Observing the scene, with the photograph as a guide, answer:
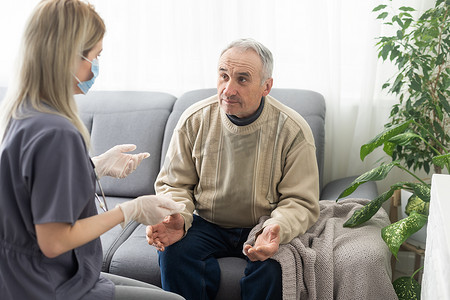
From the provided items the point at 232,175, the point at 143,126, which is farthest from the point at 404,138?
the point at 143,126

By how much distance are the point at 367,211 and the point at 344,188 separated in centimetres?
40

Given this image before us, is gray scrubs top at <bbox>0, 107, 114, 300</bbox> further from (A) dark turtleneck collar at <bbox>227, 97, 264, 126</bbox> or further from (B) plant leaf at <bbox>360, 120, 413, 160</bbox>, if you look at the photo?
(B) plant leaf at <bbox>360, 120, 413, 160</bbox>

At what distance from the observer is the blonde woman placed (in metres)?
1.17

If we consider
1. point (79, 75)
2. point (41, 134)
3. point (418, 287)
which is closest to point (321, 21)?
point (418, 287)

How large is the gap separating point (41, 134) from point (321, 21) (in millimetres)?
1698

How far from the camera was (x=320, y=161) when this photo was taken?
237 centimetres

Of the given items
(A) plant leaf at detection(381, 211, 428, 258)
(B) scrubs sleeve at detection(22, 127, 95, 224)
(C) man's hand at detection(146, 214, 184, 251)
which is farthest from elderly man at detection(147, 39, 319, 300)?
(B) scrubs sleeve at detection(22, 127, 95, 224)

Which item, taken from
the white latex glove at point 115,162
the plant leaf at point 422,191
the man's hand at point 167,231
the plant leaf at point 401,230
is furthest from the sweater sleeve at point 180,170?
the plant leaf at point 422,191

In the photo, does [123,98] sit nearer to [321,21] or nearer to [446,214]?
[321,21]

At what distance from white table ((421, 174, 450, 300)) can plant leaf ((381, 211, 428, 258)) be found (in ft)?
1.38

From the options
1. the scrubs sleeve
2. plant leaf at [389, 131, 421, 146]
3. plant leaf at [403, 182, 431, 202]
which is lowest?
plant leaf at [403, 182, 431, 202]

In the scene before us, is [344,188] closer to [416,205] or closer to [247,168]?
[416,205]

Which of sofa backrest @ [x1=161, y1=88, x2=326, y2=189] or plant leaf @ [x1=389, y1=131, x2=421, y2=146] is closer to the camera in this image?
plant leaf @ [x1=389, y1=131, x2=421, y2=146]

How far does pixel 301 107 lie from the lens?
2428mm
